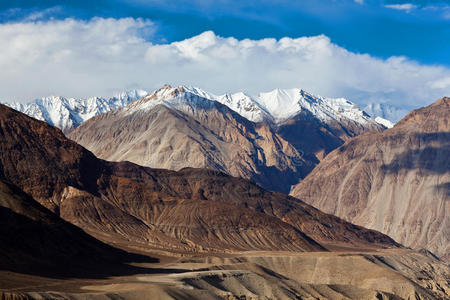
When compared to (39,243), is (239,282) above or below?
below

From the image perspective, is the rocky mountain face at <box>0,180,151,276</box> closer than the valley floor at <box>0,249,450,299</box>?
No

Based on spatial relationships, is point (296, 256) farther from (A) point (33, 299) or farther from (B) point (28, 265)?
(A) point (33, 299)

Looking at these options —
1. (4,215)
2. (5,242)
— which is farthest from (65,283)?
(4,215)

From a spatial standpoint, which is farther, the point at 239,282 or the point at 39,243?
the point at 39,243

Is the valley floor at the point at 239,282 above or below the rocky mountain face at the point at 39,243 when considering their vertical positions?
below

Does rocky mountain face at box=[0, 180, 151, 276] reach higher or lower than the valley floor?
higher
